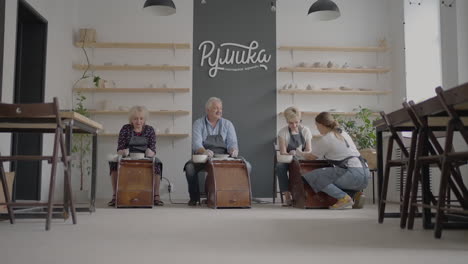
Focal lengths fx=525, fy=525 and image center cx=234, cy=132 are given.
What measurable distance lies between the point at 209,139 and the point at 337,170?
1561 millimetres

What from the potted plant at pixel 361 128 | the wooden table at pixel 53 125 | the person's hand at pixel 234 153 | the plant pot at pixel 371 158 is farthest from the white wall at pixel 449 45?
the wooden table at pixel 53 125

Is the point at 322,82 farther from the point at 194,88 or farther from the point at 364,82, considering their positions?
the point at 194,88

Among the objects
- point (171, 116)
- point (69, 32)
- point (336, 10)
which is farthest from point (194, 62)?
point (336, 10)

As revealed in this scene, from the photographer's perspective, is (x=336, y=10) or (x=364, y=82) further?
(x=364, y=82)

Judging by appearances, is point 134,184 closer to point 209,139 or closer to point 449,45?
point 209,139

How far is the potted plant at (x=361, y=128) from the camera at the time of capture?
6.98 metres

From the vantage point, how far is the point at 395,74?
25.0ft

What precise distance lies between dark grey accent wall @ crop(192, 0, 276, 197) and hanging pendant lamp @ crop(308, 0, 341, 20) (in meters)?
1.50

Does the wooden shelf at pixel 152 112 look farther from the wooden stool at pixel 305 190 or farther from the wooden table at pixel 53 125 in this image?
the wooden table at pixel 53 125

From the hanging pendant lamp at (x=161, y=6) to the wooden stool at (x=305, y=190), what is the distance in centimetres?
237

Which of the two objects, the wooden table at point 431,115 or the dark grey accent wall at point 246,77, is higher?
the dark grey accent wall at point 246,77

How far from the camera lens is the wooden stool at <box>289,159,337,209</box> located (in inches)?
201

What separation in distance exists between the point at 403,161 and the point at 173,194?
4624 mm

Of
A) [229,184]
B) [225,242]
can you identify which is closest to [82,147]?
[229,184]
